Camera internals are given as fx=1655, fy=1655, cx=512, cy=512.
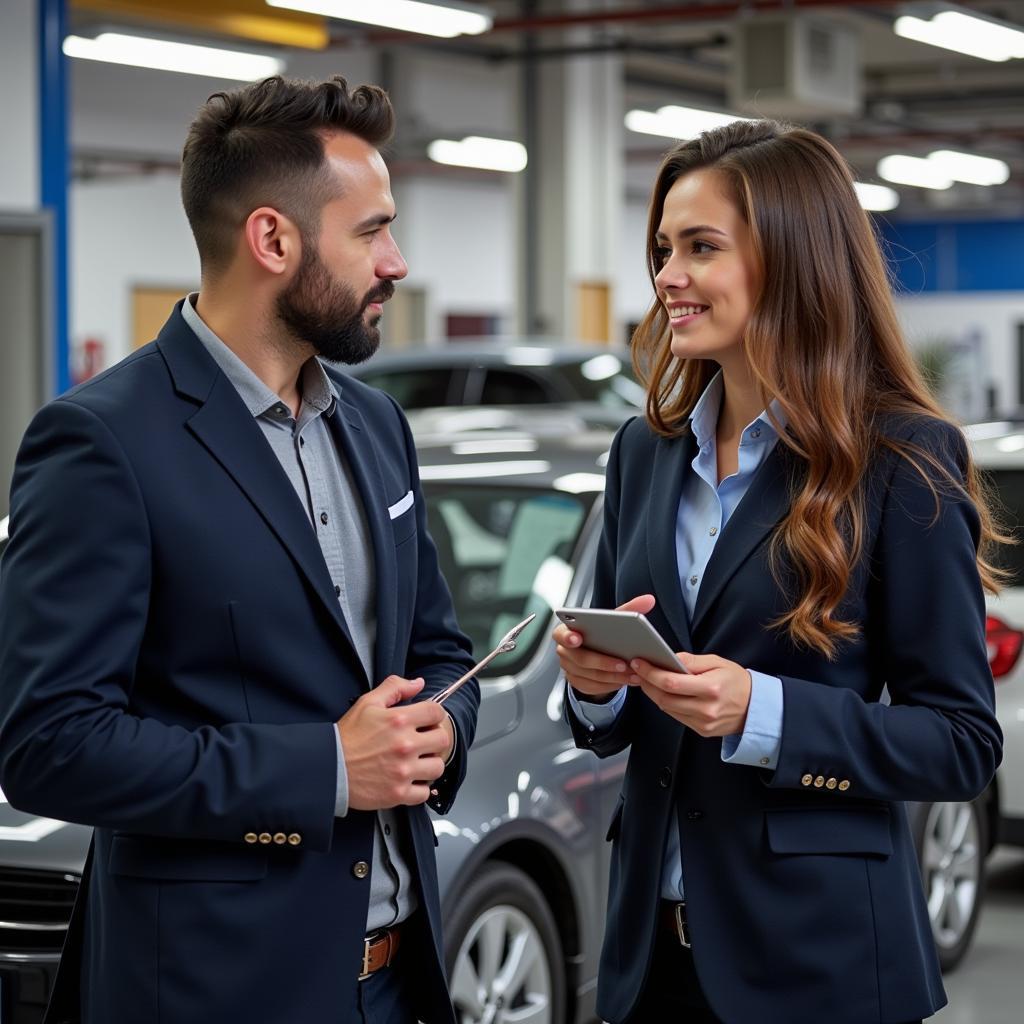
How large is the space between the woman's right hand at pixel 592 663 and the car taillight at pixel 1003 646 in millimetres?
3169

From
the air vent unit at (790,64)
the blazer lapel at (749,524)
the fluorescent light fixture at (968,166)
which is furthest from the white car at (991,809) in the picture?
the fluorescent light fixture at (968,166)

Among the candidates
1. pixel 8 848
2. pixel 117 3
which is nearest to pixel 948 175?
pixel 117 3

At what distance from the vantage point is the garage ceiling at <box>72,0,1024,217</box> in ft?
33.7

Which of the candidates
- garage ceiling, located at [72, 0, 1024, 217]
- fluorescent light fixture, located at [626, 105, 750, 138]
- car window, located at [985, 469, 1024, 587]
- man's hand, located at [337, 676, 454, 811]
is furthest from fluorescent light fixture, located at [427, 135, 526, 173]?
man's hand, located at [337, 676, 454, 811]

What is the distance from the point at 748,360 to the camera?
2291 millimetres

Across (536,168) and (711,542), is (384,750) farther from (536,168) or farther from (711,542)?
(536,168)

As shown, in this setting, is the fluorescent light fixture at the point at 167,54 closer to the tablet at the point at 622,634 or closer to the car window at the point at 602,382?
the car window at the point at 602,382

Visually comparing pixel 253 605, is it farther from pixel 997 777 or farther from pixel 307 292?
pixel 997 777

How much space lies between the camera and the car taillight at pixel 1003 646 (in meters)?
5.11

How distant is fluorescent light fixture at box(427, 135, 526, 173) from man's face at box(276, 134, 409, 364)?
540 inches

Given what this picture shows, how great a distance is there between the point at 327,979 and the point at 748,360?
0.99 meters

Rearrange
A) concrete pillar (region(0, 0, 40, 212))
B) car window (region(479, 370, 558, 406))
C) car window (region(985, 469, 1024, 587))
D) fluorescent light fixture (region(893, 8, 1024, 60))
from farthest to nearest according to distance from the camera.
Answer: fluorescent light fixture (region(893, 8, 1024, 60)), car window (region(479, 370, 558, 406)), concrete pillar (region(0, 0, 40, 212)), car window (region(985, 469, 1024, 587))

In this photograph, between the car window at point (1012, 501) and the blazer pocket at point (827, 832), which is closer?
the blazer pocket at point (827, 832)

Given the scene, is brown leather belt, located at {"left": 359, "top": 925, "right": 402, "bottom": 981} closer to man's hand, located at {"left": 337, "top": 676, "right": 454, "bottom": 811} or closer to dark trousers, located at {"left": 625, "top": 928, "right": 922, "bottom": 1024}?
man's hand, located at {"left": 337, "top": 676, "right": 454, "bottom": 811}
